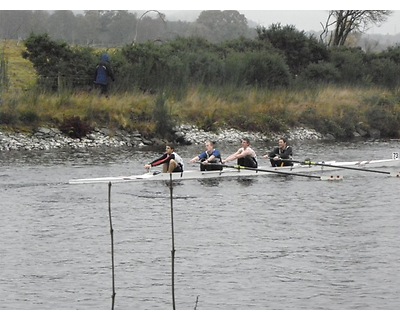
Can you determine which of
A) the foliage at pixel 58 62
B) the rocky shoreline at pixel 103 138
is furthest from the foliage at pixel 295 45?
the foliage at pixel 58 62

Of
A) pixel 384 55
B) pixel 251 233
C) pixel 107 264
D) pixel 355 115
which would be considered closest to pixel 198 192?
pixel 251 233

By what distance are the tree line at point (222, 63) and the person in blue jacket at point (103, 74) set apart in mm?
599

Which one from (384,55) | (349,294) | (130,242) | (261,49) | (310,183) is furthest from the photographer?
(384,55)

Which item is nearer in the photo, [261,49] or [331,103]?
[331,103]

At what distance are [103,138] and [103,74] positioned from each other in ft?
15.3

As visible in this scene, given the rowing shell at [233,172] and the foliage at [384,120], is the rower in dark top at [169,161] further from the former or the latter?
the foliage at [384,120]

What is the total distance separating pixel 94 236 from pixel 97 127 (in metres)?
18.9

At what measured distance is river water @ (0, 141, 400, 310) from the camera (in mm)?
20625

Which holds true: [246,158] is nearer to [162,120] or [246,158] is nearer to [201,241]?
[201,241]

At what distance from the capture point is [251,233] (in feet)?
86.6

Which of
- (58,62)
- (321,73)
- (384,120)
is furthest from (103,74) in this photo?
(321,73)

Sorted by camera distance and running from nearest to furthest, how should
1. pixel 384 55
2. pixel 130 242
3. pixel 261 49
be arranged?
pixel 130 242, pixel 261 49, pixel 384 55

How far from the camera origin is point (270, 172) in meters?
34.2

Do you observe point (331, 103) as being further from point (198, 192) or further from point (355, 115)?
point (198, 192)
